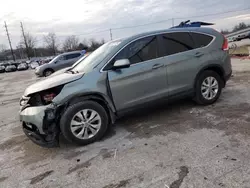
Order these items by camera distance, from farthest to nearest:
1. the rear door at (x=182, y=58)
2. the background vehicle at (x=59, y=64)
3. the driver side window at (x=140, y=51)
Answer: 1. the background vehicle at (x=59, y=64)
2. the rear door at (x=182, y=58)
3. the driver side window at (x=140, y=51)

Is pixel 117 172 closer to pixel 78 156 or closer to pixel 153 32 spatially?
pixel 78 156

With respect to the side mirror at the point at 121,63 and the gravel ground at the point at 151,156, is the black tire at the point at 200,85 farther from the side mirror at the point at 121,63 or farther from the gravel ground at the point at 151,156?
the side mirror at the point at 121,63

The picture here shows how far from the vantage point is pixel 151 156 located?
10.7 feet

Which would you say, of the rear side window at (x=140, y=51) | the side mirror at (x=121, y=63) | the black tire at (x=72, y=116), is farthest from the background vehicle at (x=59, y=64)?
the black tire at (x=72, y=116)

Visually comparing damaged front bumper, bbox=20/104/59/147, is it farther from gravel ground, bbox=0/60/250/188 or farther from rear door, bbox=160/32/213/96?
rear door, bbox=160/32/213/96

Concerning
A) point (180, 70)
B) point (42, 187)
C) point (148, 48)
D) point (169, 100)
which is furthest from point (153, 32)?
point (42, 187)

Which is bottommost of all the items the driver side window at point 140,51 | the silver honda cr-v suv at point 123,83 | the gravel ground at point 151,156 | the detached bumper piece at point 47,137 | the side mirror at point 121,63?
the gravel ground at point 151,156

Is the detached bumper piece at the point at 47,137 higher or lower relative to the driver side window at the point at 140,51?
lower

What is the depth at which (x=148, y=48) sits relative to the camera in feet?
14.5

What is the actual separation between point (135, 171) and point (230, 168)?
115cm

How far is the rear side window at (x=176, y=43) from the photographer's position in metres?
4.57

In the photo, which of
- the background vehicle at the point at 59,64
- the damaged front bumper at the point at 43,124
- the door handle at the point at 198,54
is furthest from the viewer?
the background vehicle at the point at 59,64

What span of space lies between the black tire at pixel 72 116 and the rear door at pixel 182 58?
4.92 ft

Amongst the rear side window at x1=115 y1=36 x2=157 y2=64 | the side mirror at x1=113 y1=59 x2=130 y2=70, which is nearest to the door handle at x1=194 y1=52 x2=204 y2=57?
the rear side window at x1=115 y1=36 x2=157 y2=64
